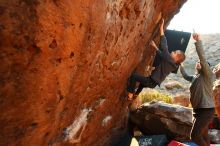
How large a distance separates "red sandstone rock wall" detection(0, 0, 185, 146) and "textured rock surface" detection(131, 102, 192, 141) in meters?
2.84

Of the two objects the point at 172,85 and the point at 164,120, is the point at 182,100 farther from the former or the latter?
the point at 172,85

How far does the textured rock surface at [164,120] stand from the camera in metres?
8.64

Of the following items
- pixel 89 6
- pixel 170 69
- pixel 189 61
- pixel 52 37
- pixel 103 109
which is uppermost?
pixel 89 6

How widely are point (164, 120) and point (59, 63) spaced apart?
18.2 ft

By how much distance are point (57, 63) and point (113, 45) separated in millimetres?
1843

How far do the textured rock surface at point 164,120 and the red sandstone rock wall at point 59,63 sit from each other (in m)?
2.84

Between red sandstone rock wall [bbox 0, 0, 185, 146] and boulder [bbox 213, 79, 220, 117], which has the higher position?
red sandstone rock wall [bbox 0, 0, 185, 146]

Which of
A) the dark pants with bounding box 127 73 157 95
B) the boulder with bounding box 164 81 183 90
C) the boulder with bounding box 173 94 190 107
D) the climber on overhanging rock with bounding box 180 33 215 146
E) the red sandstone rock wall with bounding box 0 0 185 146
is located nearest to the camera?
the red sandstone rock wall with bounding box 0 0 185 146

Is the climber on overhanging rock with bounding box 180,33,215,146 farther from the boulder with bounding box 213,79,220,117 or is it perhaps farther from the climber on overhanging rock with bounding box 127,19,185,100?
the boulder with bounding box 213,79,220,117

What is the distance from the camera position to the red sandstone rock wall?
3245mm

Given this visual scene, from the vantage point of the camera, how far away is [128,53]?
261 inches

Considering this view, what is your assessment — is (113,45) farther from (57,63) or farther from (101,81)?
(57,63)

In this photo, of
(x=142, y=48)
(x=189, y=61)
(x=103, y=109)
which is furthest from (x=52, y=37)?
(x=189, y=61)

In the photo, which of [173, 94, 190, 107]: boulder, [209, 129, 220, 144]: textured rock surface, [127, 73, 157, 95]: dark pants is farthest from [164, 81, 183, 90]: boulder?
[127, 73, 157, 95]: dark pants
